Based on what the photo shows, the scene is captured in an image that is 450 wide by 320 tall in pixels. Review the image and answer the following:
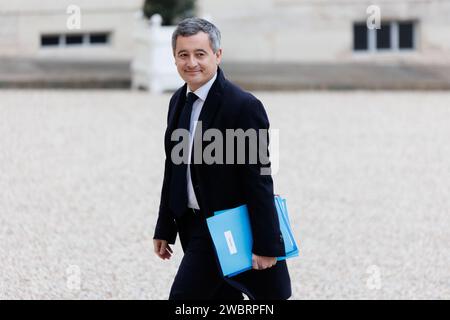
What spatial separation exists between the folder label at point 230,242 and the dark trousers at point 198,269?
11 cm

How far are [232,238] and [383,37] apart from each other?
42.1ft

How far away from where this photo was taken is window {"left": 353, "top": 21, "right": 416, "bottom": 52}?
16.6m

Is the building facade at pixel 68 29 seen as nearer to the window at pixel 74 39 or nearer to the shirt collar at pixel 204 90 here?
the window at pixel 74 39

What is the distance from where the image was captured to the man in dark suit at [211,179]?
13.5ft

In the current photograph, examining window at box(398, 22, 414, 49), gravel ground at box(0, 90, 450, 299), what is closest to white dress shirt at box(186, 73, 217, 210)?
gravel ground at box(0, 90, 450, 299)

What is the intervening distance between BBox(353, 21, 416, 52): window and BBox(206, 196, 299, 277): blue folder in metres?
12.7

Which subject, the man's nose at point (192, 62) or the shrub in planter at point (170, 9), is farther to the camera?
the shrub in planter at point (170, 9)

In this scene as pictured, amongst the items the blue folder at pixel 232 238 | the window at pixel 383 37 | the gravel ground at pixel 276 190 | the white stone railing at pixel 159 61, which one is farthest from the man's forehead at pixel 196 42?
the window at pixel 383 37

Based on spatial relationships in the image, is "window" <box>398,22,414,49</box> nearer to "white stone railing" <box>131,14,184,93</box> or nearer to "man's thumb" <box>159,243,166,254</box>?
"white stone railing" <box>131,14,184,93</box>

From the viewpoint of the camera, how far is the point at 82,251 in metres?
6.89

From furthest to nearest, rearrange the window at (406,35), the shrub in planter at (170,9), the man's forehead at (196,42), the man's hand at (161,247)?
1. the window at (406,35)
2. the shrub in planter at (170,9)
3. the man's hand at (161,247)
4. the man's forehead at (196,42)

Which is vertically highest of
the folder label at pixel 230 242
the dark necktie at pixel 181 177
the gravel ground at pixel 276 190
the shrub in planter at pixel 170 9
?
the shrub in planter at pixel 170 9
